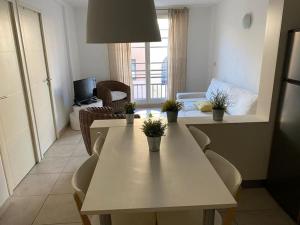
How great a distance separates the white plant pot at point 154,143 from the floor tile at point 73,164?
1.72m

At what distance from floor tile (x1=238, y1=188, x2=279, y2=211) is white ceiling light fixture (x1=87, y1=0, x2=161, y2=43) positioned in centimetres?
179

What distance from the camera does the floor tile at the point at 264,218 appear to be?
1983mm

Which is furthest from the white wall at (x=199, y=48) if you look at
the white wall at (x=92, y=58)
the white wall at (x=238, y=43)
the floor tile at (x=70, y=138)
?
the floor tile at (x=70, y=138)

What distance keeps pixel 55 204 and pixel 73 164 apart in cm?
83

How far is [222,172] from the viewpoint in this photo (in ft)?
4.69

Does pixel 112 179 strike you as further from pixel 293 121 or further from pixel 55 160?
pixel 55 160

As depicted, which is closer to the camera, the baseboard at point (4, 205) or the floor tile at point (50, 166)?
the baseboard at point (4, 205)

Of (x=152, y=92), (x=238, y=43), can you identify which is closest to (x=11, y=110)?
(x=238, y=43)

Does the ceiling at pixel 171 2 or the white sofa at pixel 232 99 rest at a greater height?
the ceiling at pixel 171 2

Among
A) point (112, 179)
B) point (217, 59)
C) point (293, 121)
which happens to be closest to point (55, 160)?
point (112, 179)

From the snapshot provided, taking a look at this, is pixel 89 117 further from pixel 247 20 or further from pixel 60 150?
pixel 247 20

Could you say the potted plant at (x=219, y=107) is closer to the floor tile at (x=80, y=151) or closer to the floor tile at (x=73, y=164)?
the floor tile at (x=73, y=164)

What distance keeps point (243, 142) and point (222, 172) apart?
3.39 ft

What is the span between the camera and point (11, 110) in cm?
255
